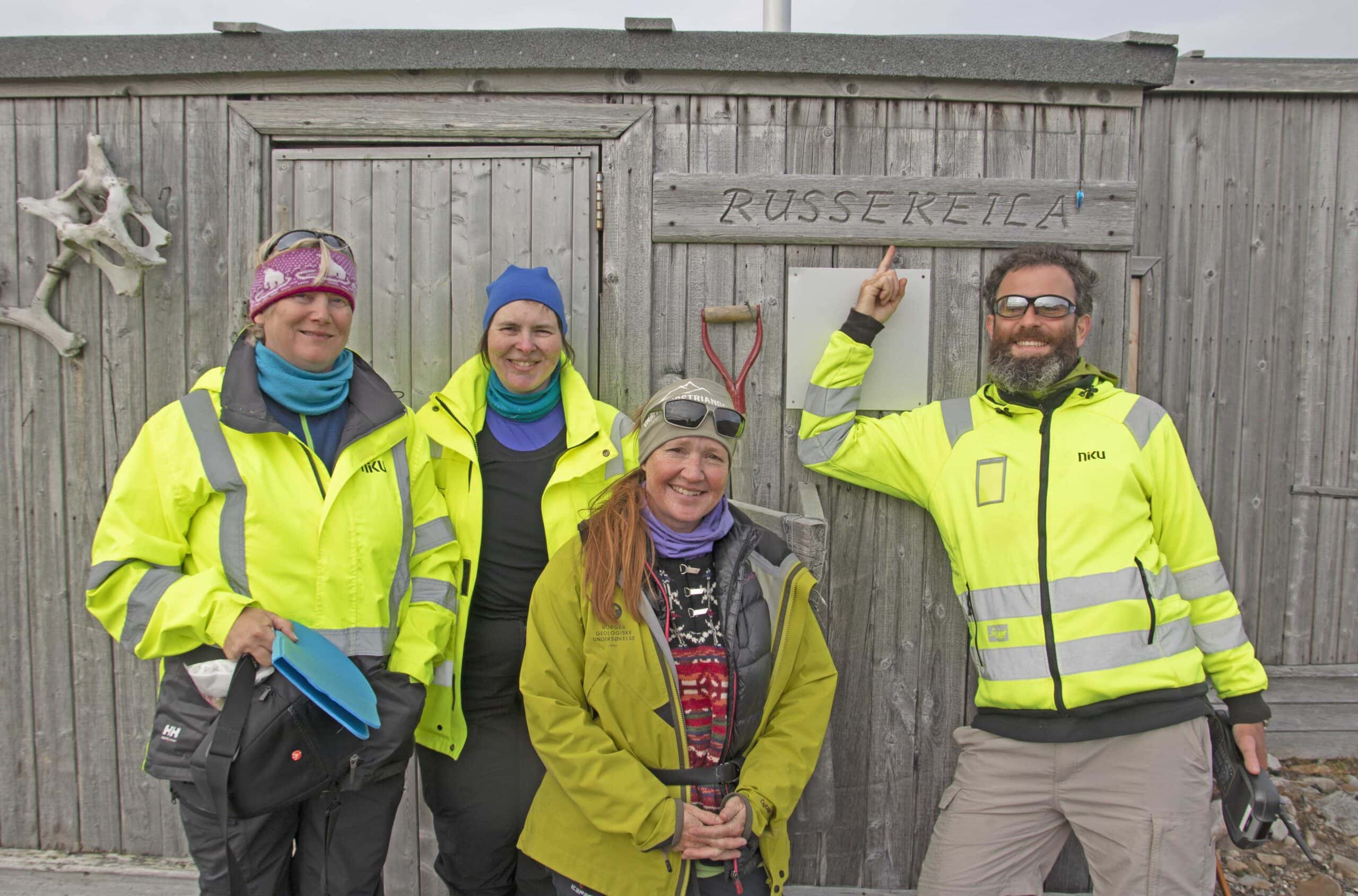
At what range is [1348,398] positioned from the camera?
13.1ft

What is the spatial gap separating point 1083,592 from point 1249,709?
24.8 inches

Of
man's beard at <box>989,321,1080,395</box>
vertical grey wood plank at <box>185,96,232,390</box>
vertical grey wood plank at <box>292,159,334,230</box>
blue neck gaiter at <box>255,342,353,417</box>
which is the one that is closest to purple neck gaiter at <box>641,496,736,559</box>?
blue neck gaiter at <box>255,342,353,417</box>

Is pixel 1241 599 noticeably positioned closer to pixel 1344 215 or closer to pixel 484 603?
pixel 1344 215

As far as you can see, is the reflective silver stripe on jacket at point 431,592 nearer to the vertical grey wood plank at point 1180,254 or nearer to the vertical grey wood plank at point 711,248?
the vertical grey wood plank at point 711,248

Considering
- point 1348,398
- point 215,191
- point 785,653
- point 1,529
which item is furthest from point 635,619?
point 1348,398

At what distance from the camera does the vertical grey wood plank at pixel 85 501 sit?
292 centimetres

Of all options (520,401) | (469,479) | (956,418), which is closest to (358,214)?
(520,401)

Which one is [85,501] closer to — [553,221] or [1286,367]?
[553,221]

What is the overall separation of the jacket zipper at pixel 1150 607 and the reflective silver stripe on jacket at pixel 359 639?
217 centimetres

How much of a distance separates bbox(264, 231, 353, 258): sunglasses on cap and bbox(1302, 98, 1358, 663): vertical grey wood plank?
463 centimetres

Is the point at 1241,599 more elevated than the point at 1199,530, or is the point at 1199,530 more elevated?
the point at 1199,530

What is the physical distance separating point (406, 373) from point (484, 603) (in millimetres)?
1043

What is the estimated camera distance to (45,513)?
297 cm

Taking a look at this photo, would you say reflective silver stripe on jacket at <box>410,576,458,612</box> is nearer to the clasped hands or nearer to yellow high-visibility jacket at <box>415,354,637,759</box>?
yellow high-visibility jacket at <box>415,354,637,759</box>
